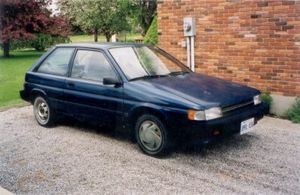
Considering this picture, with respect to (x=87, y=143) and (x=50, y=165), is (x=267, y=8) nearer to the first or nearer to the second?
(x=87, y=143)

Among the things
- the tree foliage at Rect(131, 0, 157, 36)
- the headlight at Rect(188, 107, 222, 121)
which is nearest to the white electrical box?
the headlight at Rect(188, 107, 222, 121)

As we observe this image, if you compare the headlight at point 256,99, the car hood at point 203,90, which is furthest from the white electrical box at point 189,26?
the headlight at point 256,99

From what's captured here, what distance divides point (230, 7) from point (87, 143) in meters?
3.66

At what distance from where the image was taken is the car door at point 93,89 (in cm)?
544

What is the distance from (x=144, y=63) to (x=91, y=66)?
2.57 feet

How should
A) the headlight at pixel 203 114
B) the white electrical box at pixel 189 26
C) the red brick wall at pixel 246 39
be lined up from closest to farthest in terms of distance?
the headlight at pixel 203 114, the red brick wall at pixel 246 39, the white electrical box at pixel 189 26

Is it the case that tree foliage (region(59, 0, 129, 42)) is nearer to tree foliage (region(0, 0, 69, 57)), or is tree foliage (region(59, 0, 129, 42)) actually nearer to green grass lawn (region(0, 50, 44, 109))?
tree foliage (region(0, 0, 69, 57))

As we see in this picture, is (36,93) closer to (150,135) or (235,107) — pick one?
(150,135)

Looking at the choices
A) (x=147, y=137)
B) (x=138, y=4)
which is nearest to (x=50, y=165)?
(x=147, y=137)

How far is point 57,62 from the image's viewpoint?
6.47 meters

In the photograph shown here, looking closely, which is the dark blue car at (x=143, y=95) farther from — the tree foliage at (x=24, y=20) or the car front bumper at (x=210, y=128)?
the tree foliage at (x=24, y=20)

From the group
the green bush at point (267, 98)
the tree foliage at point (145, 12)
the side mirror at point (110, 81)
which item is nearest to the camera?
the side mirror at point (110, 81)

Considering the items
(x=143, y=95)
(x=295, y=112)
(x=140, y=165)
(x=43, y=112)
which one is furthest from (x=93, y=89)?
(x=295, y=112)

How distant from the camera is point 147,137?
16.7ft
